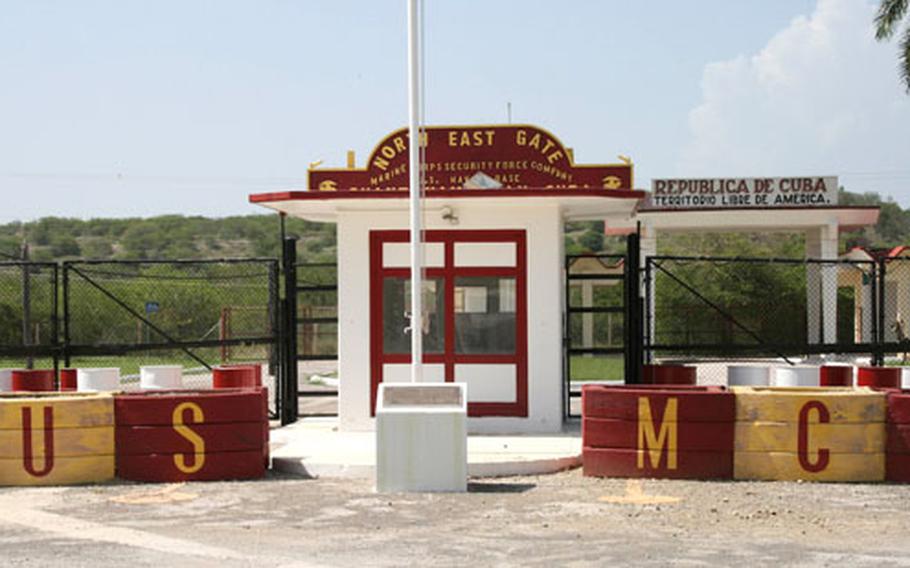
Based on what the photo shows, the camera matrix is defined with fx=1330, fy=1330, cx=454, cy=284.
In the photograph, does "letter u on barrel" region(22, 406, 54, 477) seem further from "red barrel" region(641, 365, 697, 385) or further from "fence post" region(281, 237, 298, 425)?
"red barrel" region(641, 365, 697, 385)

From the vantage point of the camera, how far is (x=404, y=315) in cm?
1630

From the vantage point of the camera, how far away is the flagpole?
1396 centimetres

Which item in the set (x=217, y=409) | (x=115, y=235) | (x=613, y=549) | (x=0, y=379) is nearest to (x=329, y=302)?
(x=0, y=379)

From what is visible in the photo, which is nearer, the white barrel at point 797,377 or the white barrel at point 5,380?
the white barrel at point 797,377

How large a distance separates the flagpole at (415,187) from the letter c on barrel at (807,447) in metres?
3.89

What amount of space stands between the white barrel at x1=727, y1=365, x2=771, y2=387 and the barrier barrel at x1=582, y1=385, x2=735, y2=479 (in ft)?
15.3

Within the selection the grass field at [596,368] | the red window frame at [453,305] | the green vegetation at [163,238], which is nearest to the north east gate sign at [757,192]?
the grass field at [596,368]

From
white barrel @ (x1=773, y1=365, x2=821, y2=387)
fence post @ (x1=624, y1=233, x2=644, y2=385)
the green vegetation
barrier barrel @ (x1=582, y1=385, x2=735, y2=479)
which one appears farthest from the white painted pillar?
the green vegetation

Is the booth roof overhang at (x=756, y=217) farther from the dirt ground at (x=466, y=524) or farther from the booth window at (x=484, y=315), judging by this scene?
the dirt ground at (x=466, y=524)

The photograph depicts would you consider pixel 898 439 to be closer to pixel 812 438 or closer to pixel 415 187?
pixel 812 438

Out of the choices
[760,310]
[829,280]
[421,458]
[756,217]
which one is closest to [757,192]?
[756,217]

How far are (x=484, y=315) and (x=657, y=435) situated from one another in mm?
3877

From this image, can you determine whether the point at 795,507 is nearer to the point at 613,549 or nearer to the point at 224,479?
the point at 613,549

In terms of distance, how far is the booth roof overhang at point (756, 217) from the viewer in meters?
35.8
